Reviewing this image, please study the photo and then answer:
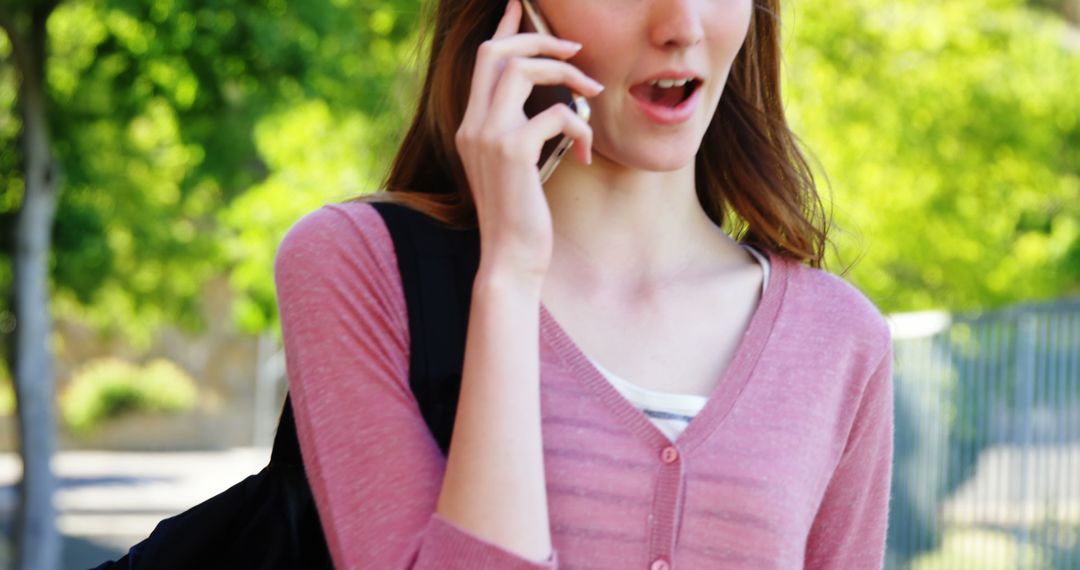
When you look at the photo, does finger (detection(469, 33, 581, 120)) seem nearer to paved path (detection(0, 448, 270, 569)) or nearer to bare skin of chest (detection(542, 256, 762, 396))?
bare skin of chest (detection(542, 256, 762, 396))

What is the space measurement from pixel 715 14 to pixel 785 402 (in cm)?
54

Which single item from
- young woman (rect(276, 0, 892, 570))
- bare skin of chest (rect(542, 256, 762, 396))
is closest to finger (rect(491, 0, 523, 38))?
young woman (rect(276, 0, 892, 570))

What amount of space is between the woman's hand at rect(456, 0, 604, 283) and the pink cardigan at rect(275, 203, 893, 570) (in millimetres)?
170

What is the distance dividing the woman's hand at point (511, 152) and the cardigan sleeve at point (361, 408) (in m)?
0.16

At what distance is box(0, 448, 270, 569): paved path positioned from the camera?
19.8 meters

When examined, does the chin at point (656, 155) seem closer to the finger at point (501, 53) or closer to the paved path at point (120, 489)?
the finger at point (501, 53)

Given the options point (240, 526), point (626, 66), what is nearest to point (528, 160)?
point (626, 66)

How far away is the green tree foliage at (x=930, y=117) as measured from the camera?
13.8 metres

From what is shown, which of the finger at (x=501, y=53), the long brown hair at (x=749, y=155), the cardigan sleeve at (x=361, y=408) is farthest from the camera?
the long brown hair at (x=749, y=155)

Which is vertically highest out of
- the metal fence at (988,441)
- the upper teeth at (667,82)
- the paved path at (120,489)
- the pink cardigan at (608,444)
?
the upper teeth at (667,82)

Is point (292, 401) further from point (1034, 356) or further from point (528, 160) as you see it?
point (1034, 356)

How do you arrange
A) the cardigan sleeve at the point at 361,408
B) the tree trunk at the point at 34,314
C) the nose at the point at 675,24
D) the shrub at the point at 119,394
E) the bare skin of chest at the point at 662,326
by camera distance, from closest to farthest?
the cardigan sleeve at the point at 361,408 < the nose at the point at 675,24 < the bare skin of chest at the point at 662,326 < the tree trunk at the point at 34,314 < the shrub at the point at 119,394

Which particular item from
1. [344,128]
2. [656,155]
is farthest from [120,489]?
[656,155]

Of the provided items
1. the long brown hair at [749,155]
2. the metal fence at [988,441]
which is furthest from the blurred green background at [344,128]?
the long brown hair at [749,155]
